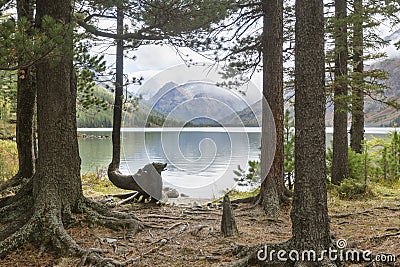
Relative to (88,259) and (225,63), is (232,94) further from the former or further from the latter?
(88,259)

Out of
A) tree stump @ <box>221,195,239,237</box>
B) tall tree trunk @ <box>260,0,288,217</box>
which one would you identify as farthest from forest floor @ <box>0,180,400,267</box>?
tall tree trunk @ <box>260,0,288,217</box>

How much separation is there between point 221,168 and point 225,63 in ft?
6.86

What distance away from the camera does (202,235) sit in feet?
15.0

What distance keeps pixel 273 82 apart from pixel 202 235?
9.37 ft

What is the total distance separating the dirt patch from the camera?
3635mm

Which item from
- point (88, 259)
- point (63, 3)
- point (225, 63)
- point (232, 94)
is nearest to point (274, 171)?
point (232, 94)

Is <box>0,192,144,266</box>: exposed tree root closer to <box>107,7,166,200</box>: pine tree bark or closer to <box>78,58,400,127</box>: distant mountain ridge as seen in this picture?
<box>78,58,400,127</box>: distant mountain ridge

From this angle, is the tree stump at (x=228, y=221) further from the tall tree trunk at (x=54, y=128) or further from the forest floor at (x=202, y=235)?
the tall tree trunk at (x=54, y=128)

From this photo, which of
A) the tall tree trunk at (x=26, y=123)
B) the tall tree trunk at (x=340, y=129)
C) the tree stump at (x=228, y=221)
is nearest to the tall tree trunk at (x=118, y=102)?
the tall tree trunk at (x=26, y=123)

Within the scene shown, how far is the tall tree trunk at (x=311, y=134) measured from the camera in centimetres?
297

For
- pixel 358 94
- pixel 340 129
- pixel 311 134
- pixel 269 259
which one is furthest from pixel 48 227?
pixel 358 94

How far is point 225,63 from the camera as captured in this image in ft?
22.1

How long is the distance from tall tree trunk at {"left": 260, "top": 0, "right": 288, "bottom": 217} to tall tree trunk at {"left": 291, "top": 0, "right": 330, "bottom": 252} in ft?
9.36

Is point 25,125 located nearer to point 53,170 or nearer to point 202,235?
point 53,170
